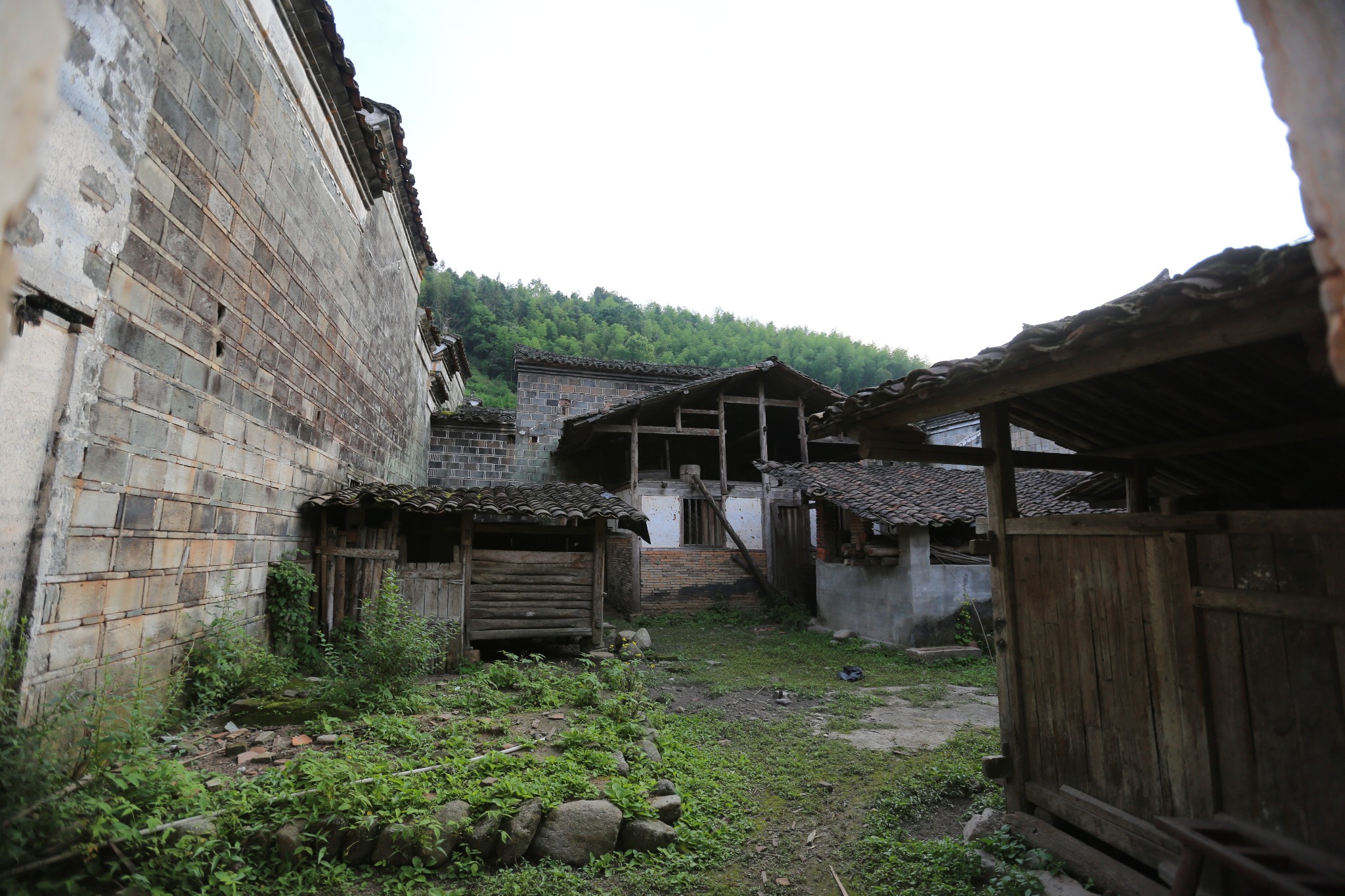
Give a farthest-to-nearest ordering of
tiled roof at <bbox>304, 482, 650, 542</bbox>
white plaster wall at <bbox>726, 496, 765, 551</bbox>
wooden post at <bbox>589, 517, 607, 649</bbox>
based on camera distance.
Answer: white plaster wall at <bbox>726, 496, 765, 551</bbox>
wooden post at <bbox>589, 517, 607, 649</bbox>
tiled roof at <bbox>304, 482, 650, 542</bbox>

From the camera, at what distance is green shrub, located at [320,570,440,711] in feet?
19.9

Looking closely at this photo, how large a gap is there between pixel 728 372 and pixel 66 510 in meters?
13.4

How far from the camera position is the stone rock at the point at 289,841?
3758 mm

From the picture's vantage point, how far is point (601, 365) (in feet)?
64.3

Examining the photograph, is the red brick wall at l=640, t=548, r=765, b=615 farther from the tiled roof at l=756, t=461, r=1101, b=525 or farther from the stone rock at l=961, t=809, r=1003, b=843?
the stone rock at l=961, t=809, r=1003, b=843

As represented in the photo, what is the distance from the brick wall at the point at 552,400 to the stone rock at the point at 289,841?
14905 mm

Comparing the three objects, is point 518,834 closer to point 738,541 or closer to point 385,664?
point 385,664

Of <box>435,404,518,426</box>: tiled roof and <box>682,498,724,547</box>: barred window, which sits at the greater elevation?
<box>435,404,518,426</box>: tiled roof

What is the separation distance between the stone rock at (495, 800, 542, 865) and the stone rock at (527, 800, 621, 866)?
67 mm

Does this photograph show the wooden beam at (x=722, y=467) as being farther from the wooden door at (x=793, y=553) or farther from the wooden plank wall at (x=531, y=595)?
the wooden plank wall at (x=531, y=595)

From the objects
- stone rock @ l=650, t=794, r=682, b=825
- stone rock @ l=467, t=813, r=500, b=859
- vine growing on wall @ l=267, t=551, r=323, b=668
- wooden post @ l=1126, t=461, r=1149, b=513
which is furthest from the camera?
vine growing on wall @ l=267, t=551, r=323, b=668

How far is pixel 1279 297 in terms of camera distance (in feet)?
7.70

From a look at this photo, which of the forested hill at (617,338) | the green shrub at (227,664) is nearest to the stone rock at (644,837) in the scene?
the green shrub at (227,664)

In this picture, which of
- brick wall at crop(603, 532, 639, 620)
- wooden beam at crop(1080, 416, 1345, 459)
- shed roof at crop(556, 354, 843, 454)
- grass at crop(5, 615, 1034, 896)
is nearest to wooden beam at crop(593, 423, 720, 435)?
shed roof at crop(556, 354, 843, 454)
